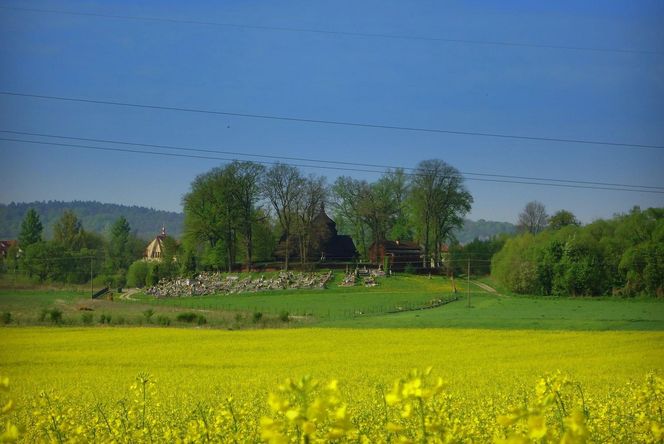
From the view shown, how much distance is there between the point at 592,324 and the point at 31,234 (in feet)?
180

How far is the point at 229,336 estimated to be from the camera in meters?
38.8

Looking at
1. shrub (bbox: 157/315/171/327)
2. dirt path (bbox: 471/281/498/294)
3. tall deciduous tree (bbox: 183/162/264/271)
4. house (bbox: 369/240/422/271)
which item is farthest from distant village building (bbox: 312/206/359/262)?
shrub (bbox: 157/315/171/327)

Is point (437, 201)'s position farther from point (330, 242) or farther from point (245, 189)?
point (245, 189)

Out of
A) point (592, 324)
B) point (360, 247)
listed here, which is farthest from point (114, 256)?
point (592, 324)

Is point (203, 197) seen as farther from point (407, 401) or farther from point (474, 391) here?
point (407, 401)

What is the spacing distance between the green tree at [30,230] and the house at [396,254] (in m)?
37.0

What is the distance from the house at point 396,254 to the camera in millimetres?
86812

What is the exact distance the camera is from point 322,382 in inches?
744

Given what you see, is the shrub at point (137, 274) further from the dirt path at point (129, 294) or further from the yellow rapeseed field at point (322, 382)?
the yellow rapeseed field at point (322, 382)

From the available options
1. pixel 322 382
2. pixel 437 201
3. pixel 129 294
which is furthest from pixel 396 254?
pixel 322 382

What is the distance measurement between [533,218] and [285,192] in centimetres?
4366

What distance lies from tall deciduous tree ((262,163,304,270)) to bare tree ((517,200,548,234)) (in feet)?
133

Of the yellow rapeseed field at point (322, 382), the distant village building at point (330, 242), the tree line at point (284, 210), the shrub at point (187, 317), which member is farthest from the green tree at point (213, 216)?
the yellow rapeseed field at point (322, 382)

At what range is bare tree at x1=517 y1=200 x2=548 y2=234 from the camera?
11112 cm
